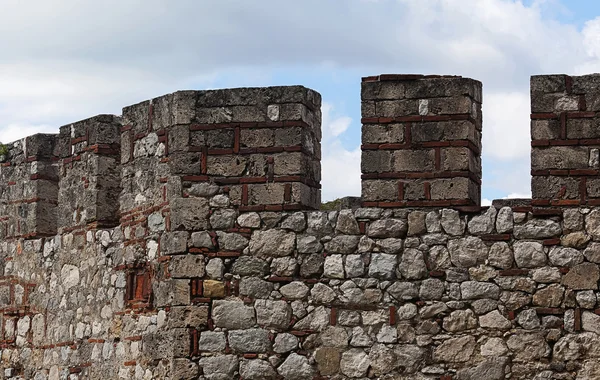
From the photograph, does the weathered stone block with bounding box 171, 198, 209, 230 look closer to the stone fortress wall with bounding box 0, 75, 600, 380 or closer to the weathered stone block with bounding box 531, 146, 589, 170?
the stone fortress wall with bounding box 0, 75, 600, 380

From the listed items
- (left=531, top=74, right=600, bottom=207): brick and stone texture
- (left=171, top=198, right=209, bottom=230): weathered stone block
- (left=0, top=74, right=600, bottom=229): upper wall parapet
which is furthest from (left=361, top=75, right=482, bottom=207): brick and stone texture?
(left=171, top=198, right=209, bottom=230): weathered stone block

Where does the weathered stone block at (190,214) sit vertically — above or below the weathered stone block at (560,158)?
below

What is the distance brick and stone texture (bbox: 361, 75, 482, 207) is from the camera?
9.61 meters

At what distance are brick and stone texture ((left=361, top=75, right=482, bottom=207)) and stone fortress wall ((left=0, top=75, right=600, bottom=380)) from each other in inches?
0.4

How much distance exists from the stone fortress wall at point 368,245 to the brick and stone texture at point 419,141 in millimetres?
11

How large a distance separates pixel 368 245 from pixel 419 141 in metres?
0.86

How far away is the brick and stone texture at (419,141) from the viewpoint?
9609mm

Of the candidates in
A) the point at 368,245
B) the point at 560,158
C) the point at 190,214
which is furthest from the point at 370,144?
the point at 190,214

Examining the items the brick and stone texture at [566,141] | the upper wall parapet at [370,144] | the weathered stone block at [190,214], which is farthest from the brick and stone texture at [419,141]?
the weathered stone block at [190,214]

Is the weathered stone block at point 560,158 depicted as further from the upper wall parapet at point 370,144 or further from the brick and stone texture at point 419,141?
the brick and stone texture at point 419,141

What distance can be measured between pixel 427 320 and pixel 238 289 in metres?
1.46

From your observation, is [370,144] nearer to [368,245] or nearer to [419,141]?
[419,141]

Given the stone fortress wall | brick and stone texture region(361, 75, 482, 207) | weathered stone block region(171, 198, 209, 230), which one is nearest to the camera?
the stone fortress wall

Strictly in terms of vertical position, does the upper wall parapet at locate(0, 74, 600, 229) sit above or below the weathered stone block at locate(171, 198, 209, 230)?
above
